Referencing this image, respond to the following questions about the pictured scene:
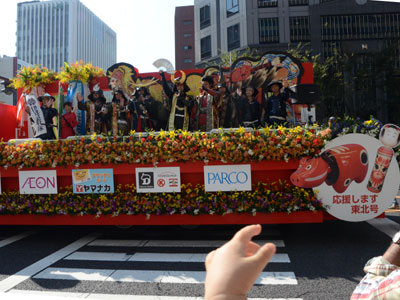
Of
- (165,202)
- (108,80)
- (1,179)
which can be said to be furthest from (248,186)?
(108,80)

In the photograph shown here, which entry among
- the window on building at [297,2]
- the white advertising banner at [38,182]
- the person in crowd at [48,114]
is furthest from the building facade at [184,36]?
the white advertising banner at [38,182]

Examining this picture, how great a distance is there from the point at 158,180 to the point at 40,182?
7.39ft

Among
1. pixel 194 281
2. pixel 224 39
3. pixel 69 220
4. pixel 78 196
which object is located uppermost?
pixel 224 39

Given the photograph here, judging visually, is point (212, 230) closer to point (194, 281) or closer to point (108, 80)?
point (194, 281)

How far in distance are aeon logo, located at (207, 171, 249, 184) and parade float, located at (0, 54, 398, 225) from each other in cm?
2

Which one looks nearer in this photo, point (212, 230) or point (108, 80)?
point (212, 230)

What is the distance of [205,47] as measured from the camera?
4372cm

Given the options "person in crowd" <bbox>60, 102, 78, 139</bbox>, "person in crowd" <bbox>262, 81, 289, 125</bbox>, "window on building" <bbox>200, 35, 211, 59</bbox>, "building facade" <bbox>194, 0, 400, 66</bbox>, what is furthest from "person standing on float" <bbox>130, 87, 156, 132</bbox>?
"window on building" <bbox>200, 35, 211, 59</bbox>

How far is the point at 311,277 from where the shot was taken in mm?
4117

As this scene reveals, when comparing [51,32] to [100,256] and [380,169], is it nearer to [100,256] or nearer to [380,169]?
[100,256]

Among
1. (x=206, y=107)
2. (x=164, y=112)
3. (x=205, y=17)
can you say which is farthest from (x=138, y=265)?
(x=205, y=17)

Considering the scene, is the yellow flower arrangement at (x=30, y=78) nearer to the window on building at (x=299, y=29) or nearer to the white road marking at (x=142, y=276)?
the white road marking at (x=142, y=276)

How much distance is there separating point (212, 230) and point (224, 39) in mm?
37767

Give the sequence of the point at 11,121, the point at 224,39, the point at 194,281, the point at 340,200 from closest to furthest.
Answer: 1. the point at 194,281
2. the point at 340,200
3. the point at 11,121
4. the point at 224,39
